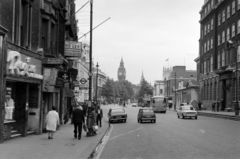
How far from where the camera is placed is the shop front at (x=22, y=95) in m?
16.1

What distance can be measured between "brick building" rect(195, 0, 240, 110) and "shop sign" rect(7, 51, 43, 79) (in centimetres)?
3657

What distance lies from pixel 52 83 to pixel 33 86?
4.66ft

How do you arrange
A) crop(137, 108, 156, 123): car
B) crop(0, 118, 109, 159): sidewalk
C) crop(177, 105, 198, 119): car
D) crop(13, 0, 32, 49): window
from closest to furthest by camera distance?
1. crop(0, 118, 109, 159): sidewalk
2. crop(13, 0, 32, 49): window
3. crop(137, 108, 156, 123): car
4. crop(177, 105, 198, 119): car

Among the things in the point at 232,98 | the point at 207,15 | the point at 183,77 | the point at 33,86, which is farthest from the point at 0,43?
the point at 183,77

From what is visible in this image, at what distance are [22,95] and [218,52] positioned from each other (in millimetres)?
49837

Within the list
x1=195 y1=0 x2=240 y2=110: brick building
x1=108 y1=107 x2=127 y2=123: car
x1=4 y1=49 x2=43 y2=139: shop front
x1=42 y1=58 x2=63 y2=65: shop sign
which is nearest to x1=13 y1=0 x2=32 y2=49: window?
x1=4 y1=49 x2=43 y2=139: shop front

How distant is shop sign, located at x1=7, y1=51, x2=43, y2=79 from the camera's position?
15695 millimetres

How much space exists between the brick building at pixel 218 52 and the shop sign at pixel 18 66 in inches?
1440

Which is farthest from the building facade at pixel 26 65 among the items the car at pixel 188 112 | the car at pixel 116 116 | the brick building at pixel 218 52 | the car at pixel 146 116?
the brick building at pixel 218 52

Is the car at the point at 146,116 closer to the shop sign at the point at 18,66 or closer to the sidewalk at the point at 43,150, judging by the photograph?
the shop sign at the point at 18,66

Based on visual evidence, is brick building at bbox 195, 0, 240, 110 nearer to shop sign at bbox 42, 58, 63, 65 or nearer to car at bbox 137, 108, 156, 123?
car at bbox 137, 108, 156, 123

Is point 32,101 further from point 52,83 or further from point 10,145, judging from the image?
point 10,145

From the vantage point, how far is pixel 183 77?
422 ft

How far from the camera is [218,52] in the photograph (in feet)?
204
